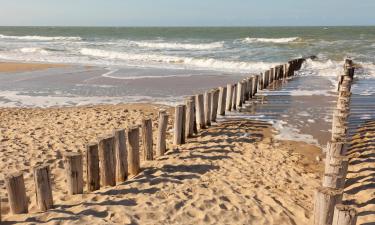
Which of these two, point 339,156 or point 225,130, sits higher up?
point 339,156

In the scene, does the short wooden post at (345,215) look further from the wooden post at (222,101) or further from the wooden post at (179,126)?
the wooden post at (222,101)

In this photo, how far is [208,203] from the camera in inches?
219

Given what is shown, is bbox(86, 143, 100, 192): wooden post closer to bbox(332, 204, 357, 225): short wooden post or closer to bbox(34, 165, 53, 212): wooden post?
bbox(34, 165, 53, 212): wooden post

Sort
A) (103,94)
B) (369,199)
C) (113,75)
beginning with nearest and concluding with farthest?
(369,199), (103,94), (113,75)

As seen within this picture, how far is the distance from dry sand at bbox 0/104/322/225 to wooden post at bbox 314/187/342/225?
901mm

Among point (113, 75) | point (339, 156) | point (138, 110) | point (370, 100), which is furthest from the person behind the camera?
point (113, 75)

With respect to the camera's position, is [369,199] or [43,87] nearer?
[369,199]

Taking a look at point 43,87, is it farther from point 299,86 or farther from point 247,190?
point 247,190

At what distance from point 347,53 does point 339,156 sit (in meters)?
28.0

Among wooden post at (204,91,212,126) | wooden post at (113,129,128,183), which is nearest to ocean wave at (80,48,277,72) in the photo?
wooden post at (204,91,212,126)

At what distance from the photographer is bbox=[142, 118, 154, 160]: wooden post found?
6984 mm

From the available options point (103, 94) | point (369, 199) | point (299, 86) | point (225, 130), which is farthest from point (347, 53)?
point (369, 199)

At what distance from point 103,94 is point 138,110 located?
332cm

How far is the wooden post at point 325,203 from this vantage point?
4199 millimetres
